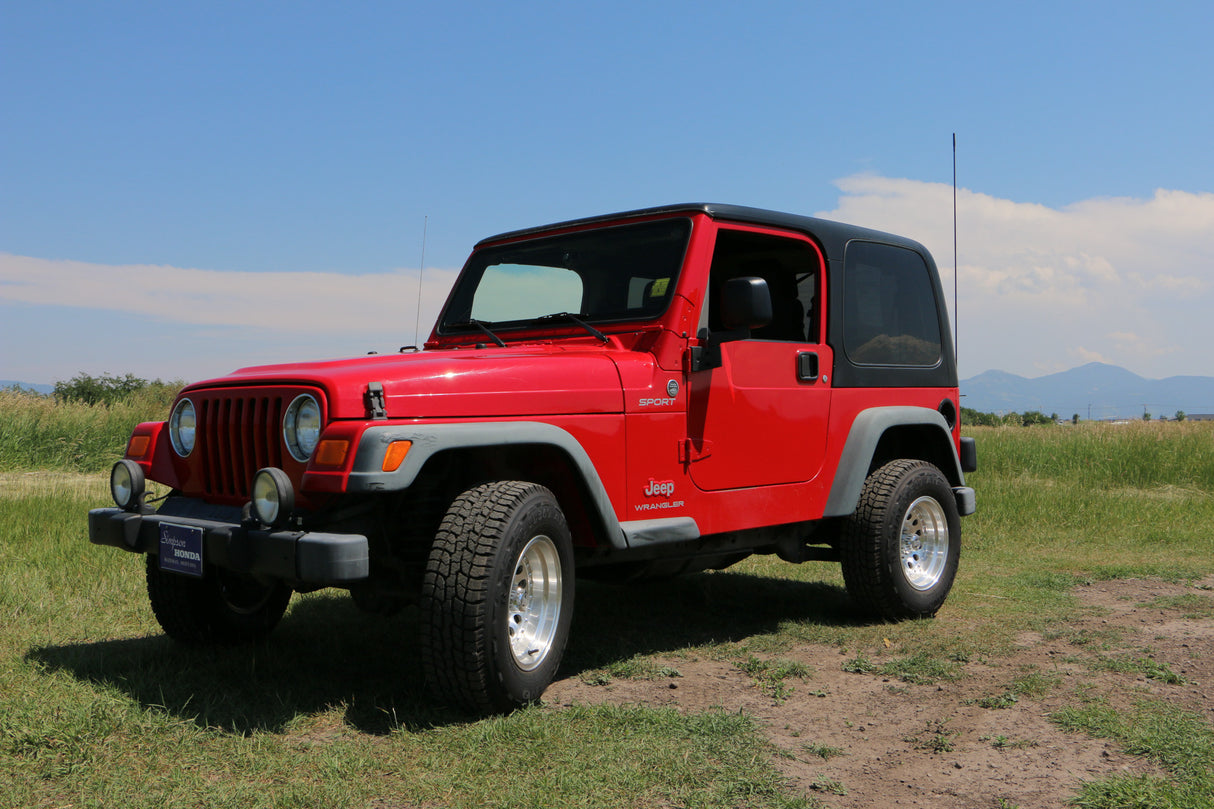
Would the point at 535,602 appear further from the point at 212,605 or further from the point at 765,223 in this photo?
the point at 765,223

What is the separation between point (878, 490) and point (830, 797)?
8.82 feet

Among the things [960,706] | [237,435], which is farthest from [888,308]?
[237,435]

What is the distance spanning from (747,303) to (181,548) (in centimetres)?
255

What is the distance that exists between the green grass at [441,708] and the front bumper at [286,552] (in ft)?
1.97

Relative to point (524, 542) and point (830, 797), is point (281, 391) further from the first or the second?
point (830, 797)

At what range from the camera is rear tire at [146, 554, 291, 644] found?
14.8 feet

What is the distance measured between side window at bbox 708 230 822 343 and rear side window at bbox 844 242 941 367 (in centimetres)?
24

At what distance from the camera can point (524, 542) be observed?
369cm

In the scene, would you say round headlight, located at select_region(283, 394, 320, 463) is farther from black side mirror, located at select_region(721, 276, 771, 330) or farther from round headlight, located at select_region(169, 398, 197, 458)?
black side mirror, located at select_region(721, 276, 771, 330)

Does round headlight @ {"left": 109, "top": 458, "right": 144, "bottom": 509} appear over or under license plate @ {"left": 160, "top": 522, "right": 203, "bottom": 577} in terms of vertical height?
over

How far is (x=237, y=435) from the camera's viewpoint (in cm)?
391

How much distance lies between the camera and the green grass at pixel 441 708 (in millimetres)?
3029

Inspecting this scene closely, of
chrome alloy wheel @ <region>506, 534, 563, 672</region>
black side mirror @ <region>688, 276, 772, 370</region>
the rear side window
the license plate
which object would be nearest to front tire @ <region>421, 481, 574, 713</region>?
chrome alloy wheel @ <region>506, 534, 563, 672</region>

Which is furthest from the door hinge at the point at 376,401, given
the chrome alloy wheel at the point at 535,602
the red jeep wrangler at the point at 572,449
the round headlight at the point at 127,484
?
the round headlight at the point at 127,484
